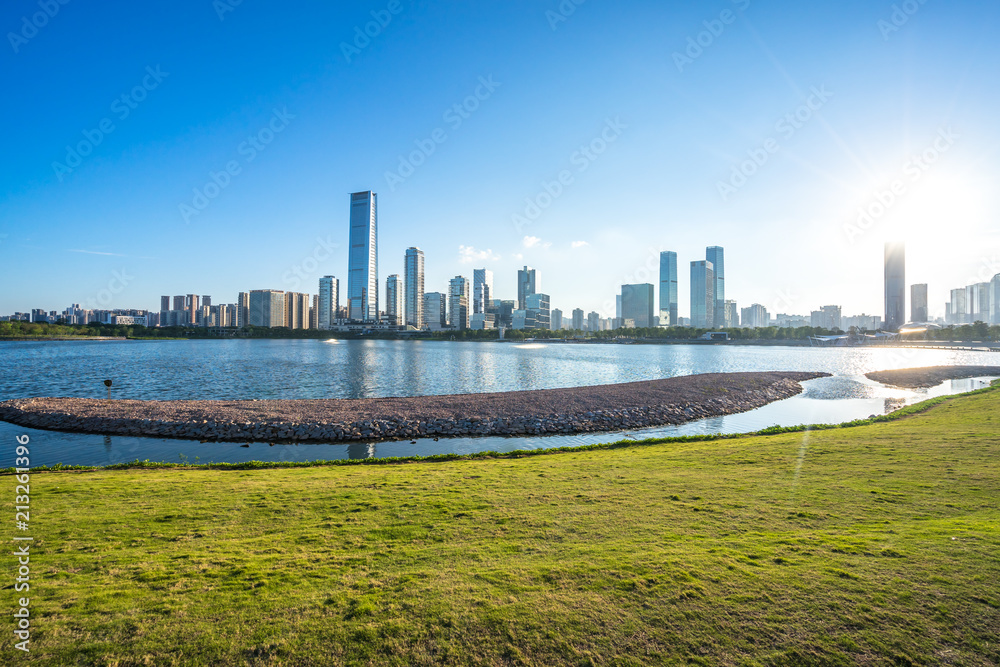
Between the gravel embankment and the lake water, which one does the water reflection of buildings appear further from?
the gravel embankment

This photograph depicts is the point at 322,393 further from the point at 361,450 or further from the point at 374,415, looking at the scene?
the point at 361,450

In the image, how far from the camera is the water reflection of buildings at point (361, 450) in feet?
69.2

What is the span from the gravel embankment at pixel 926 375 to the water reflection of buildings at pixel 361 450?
59049mm

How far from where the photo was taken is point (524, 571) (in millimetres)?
6750

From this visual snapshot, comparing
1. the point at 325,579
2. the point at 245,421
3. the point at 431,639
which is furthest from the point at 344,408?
the point at 431,639

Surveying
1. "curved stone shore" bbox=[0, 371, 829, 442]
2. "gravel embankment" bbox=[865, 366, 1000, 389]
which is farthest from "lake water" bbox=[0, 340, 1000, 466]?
"gravel embankment" bbox=[865, 366, 1000, 389]


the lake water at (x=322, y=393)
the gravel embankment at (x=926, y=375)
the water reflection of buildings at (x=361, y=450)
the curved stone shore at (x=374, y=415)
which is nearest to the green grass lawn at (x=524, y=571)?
the water reflection of buildings at (x=361, y=450)

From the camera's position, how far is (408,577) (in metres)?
6.69

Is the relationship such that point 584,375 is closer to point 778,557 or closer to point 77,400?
point 77,400

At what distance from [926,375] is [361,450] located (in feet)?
239

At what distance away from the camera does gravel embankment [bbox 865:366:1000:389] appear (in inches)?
2121

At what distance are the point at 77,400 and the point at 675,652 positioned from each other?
4230 centimetres

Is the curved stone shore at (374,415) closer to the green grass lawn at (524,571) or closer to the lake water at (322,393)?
the lake water at (322,393)

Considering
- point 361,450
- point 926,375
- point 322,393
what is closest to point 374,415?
point 361,450
